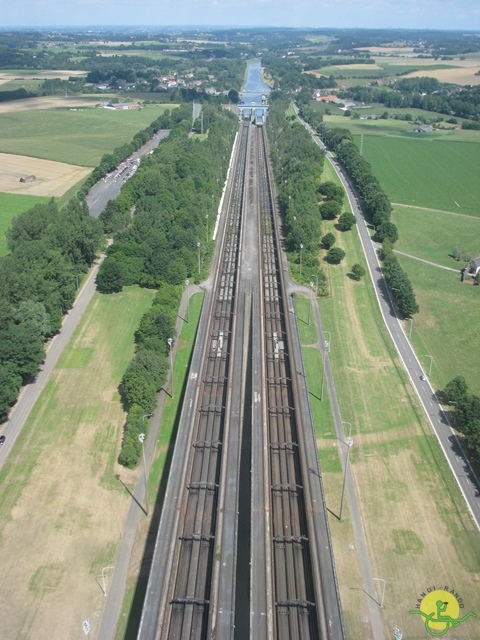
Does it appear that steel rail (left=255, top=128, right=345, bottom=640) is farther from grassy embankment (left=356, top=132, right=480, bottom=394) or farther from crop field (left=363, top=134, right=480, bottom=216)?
crop field (left=363, top=134, right=480, bottom=216)

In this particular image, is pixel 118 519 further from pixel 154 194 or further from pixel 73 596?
pixel 154 194

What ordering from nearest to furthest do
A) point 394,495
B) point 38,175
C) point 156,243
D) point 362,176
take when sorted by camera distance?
point 394,495 < point 156,243 < point 362,176 < point 38,175

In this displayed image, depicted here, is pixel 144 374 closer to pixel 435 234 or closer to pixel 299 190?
pixel 299 190

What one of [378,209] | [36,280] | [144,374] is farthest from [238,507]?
[378,209]

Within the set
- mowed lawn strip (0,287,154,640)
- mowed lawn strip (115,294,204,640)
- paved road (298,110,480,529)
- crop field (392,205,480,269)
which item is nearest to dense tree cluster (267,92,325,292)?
paved road (298,110,480,529)

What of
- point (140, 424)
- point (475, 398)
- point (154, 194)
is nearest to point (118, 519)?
point (140, 424)

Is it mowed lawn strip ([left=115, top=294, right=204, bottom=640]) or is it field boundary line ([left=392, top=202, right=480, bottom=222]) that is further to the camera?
field boundary line ([left=392, top=202, right=480, bottom=222])
